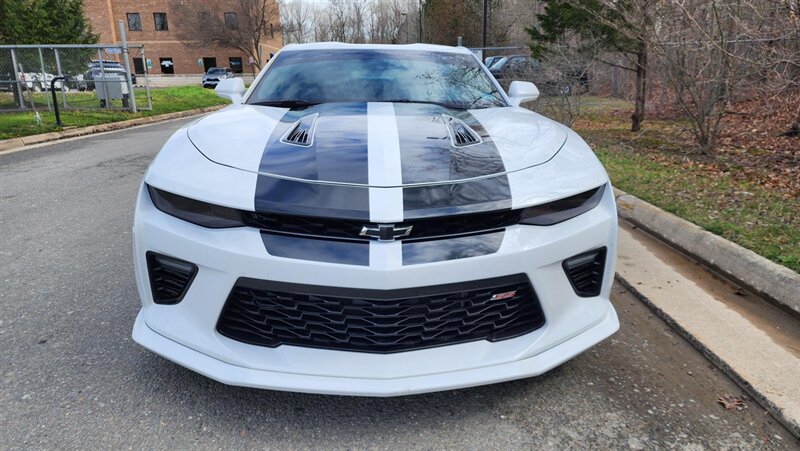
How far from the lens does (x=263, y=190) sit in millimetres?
1816

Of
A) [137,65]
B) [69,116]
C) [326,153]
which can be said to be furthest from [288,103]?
[137,65]

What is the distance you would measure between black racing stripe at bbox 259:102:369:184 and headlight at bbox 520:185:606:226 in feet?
2.05

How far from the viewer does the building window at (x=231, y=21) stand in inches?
1661

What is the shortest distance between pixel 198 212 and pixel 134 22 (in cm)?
5443

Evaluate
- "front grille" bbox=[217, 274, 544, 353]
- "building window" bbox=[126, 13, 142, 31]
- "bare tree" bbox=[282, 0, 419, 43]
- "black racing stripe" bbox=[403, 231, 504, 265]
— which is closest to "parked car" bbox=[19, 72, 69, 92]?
"front grille" bbox=[217, 274, 544, 353]

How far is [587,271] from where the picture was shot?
2.03m

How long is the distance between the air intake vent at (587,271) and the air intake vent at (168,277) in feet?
4.53

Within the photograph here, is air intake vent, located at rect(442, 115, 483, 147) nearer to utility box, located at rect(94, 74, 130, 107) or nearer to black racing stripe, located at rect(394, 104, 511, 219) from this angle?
black racing stripe, located at rect(394, 104, 511, 219)

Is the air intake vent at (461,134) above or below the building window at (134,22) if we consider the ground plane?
below

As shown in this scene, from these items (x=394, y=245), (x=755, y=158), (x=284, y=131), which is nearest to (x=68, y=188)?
(x=284, y=131)

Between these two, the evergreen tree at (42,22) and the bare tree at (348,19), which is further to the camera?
the bare tree at (348,19)

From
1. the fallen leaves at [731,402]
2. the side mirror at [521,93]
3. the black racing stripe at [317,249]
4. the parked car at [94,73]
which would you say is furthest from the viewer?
the parked car at [94,73]

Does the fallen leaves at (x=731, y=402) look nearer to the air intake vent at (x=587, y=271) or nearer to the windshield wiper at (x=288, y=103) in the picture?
the air intake vent at (x=587, y=271)

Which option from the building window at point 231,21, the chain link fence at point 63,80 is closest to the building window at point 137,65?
the building window at point 231,21
